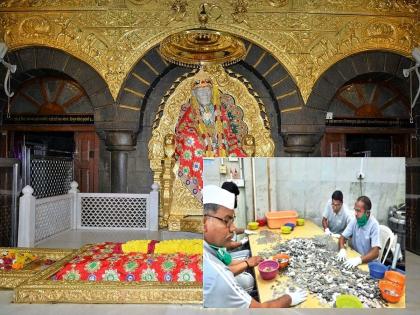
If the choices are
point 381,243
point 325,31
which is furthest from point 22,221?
point 325,31

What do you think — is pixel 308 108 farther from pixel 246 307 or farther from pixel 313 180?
pixel 246 307

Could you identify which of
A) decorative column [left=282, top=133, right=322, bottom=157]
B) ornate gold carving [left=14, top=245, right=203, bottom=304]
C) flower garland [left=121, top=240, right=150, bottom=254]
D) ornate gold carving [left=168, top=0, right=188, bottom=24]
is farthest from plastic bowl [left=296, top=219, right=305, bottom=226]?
ornate gold carving [left=168, top=0, right=188, bottom=24]

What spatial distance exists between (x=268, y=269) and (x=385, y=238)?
2.24 ft

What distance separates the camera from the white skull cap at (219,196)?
198 cm

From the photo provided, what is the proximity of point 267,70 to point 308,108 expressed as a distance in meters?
0.85

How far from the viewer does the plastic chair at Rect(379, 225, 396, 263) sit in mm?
1957

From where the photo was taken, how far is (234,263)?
76.5 inches

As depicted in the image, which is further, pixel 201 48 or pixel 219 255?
pixel 201 48

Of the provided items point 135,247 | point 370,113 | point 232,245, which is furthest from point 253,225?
point 370,113

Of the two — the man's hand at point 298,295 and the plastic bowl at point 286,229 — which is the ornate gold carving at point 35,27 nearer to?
the plastic bowl at point 286,229

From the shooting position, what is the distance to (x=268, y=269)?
1919 mm

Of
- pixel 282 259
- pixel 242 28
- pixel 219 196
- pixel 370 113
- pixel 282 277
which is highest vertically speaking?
pixel 242 28

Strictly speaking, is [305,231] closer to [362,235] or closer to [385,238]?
[362,235]

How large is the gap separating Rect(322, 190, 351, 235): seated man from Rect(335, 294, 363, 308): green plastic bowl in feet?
1.13
